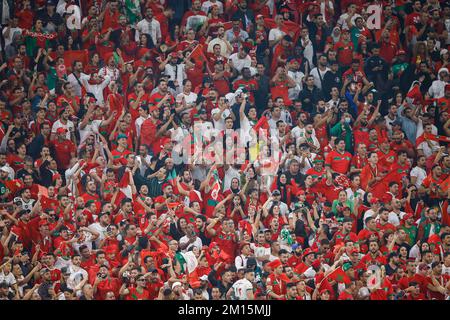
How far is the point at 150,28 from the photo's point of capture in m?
12.0

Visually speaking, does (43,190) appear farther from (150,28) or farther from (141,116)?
(150,28)

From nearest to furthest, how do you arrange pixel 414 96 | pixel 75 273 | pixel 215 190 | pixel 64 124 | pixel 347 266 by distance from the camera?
pixel 75 273 → pixel 347 266 → pixel 215 190 → pixel 64 124 → pixel 414 96

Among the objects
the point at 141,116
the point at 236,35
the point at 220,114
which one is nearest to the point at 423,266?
the point at 220,114

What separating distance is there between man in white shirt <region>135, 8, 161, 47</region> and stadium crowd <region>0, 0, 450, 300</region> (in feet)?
0.05

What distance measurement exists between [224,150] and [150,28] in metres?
1.62

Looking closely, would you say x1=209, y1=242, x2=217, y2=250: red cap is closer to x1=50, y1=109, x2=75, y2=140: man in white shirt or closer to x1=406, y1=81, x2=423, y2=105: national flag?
x1=50, y1=109, x2=75, y2=140: man in white shirt

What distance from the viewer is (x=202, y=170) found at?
462 inches

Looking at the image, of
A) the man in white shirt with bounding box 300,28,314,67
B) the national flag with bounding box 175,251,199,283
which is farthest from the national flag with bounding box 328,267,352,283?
the man in white shirt with bounding box 300,28,314,67

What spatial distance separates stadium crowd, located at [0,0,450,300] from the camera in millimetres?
11375

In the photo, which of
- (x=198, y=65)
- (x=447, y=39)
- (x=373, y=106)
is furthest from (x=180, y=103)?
(x=447, y=39)

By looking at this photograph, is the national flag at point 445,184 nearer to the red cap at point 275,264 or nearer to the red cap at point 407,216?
the red cap at point 407,216

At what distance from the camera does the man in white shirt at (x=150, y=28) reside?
1202cm

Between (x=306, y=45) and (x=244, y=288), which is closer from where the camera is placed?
(x=244, y=288)

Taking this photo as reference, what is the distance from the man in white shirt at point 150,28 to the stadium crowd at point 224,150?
2 cm
